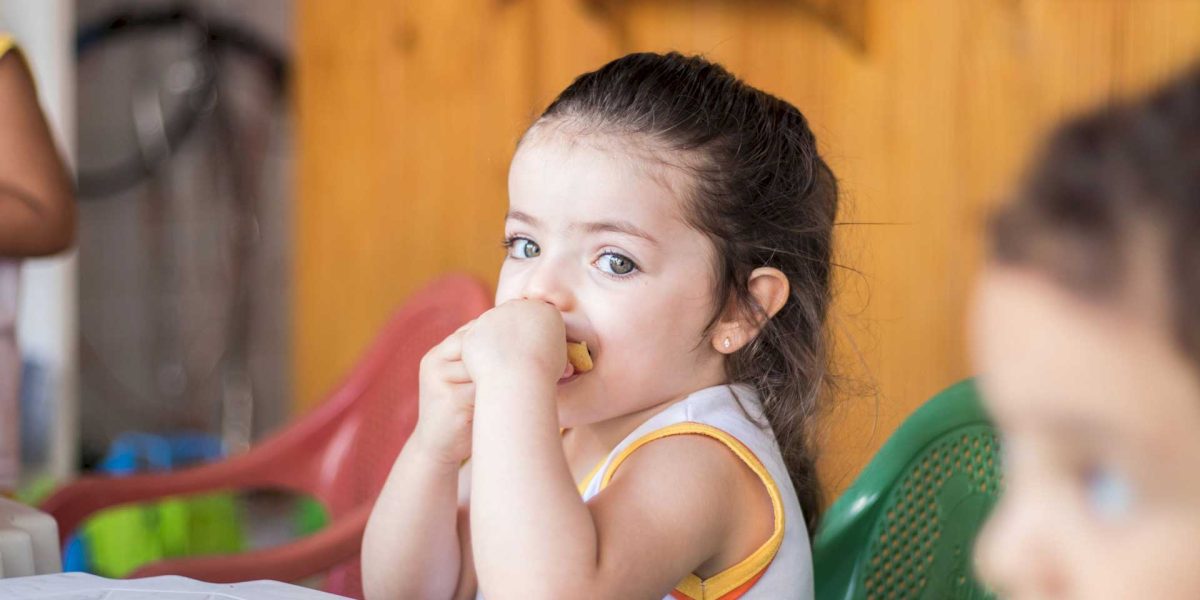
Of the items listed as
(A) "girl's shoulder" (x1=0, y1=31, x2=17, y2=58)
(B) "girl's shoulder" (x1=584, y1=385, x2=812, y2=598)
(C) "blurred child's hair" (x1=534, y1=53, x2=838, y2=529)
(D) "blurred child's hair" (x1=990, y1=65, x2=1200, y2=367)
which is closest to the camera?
(D) "blurred child's hair" (x1=990, y1=65, x2=1200, y2=367)

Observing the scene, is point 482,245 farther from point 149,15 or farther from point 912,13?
point 149,15

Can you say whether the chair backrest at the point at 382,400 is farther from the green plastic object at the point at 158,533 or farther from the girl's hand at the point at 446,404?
the girl's hand at the point at 446,404

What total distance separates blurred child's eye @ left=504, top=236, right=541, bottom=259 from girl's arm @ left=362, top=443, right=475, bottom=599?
0.63 ft

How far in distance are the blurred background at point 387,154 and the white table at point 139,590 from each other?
555mm

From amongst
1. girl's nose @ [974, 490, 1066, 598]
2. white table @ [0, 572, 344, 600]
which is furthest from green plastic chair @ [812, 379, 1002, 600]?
girl's nose @ [974, 490, 1066, 598]

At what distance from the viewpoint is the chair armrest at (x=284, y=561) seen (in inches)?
52.6

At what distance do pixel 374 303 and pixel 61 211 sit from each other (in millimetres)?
1128

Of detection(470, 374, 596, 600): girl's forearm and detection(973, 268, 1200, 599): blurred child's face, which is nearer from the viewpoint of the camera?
detection(973, 268, 1200, 599): blurred child's face

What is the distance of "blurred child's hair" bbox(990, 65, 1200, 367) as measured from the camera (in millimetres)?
380

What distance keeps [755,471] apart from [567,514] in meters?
0.22

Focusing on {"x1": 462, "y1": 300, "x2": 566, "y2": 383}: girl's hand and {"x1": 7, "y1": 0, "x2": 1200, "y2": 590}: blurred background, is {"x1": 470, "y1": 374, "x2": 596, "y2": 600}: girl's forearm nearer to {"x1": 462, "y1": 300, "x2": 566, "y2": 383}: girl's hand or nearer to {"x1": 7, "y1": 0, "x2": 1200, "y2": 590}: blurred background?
{"x1": 462, "y1": 300, "x2": 566, "y2": 383}: girl's hand

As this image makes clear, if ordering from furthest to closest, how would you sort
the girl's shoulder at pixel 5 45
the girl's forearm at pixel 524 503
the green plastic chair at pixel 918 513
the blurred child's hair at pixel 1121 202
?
the girl's shoulder at pixel 5 45 → the green plastic chair at pixel 918 513 → the girl's forearm at pixel 524 503 → the blurred child's hair at pixel 1121 202

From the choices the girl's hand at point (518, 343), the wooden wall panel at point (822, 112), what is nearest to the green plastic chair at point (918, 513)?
the wooden wall panel at point (822, 112)

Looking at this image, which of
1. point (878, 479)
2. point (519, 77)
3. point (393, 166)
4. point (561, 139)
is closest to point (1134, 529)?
point (561, 139)
